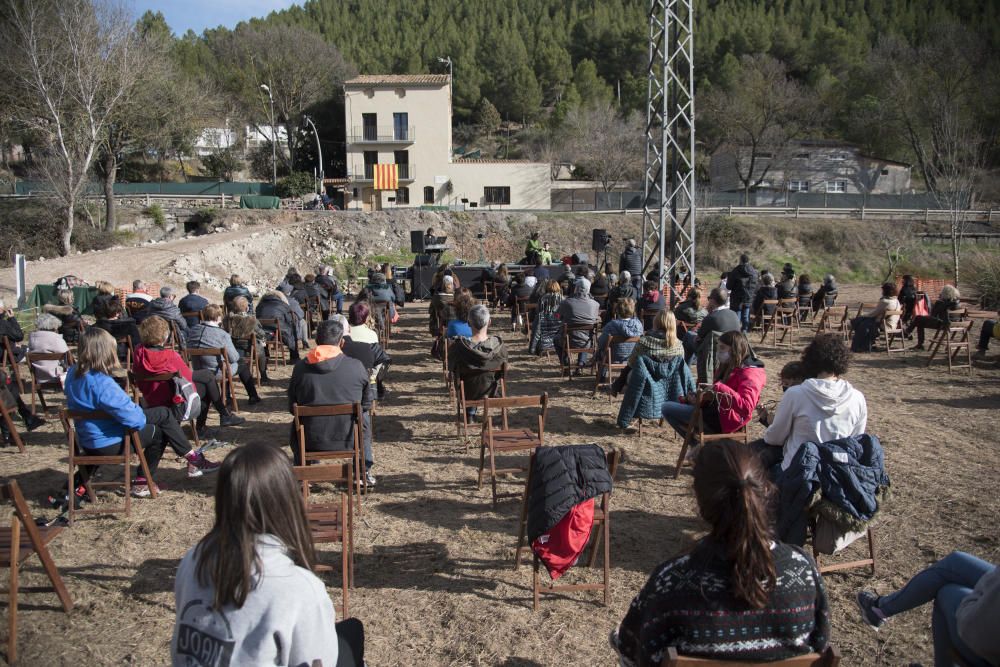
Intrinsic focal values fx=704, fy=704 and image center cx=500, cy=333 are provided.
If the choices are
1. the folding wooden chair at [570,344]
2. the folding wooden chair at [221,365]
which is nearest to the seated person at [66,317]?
the folding wooden chair at [221,365]

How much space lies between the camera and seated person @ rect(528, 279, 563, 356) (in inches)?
381

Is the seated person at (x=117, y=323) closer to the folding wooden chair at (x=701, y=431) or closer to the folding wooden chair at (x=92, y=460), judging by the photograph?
the folding wooden chair at (x=92, y=460)

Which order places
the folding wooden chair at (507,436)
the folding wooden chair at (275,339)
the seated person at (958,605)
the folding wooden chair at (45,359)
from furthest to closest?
the folding wooden chair at (275,339), the folding wooden chair at (45,359), the folding wooden chair at (507,436), the seated person at (958,605)

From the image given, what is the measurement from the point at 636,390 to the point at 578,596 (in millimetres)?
2888

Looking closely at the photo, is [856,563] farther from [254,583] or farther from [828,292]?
[828,292]

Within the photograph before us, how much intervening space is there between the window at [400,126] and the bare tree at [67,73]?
15026mm

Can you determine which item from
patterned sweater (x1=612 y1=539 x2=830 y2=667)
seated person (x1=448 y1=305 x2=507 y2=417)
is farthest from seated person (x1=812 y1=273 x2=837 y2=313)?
patterned sweater (x1=612 y1=539 x2=830 y2=667)

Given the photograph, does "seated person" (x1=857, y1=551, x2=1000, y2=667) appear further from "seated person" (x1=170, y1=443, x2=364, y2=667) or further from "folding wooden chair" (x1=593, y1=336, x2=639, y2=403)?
"folding wooden chair" (x1=593, y1=336, x2=639, y2=403)

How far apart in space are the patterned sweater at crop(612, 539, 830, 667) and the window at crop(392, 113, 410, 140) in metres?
41.2

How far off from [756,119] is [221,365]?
46580mm

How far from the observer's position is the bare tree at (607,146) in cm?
4588

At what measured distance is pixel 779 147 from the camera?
45344 mm

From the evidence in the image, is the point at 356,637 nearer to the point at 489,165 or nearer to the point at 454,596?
the point at 454,596

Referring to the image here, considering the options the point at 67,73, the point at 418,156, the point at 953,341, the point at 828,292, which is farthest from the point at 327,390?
the point at 418,156
